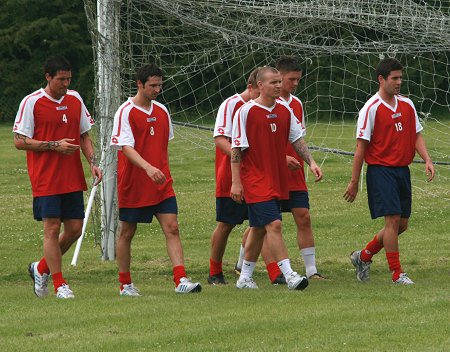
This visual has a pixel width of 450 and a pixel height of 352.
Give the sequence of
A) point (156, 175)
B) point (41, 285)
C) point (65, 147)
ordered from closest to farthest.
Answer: point (156, 175) → point (65, 147) → point (41, 285)

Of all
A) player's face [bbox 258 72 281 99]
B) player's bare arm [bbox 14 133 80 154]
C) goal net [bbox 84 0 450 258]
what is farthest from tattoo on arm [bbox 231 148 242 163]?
goal net [bbox 84 0 450 258]

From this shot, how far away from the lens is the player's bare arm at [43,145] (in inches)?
382

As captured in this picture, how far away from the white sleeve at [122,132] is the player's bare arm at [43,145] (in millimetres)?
331

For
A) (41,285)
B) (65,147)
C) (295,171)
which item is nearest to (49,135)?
(65,147)

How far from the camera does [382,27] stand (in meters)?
13.2

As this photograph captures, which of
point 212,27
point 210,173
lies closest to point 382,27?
point 212,27

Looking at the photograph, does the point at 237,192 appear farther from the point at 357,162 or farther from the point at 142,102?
the point at 357,162

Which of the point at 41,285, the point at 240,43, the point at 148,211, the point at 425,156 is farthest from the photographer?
the point at 240,43

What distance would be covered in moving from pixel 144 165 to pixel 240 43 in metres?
4.43

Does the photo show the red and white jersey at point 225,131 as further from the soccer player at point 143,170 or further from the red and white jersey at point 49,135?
the red and white jersey at point 49,135

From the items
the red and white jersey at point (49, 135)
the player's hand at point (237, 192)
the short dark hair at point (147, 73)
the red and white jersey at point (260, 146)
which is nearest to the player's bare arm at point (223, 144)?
the red and white jersey at point (260, 146)

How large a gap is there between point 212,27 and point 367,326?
19.9 feet

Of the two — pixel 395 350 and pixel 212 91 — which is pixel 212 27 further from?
pixel 395 350

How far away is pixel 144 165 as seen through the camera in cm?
950
